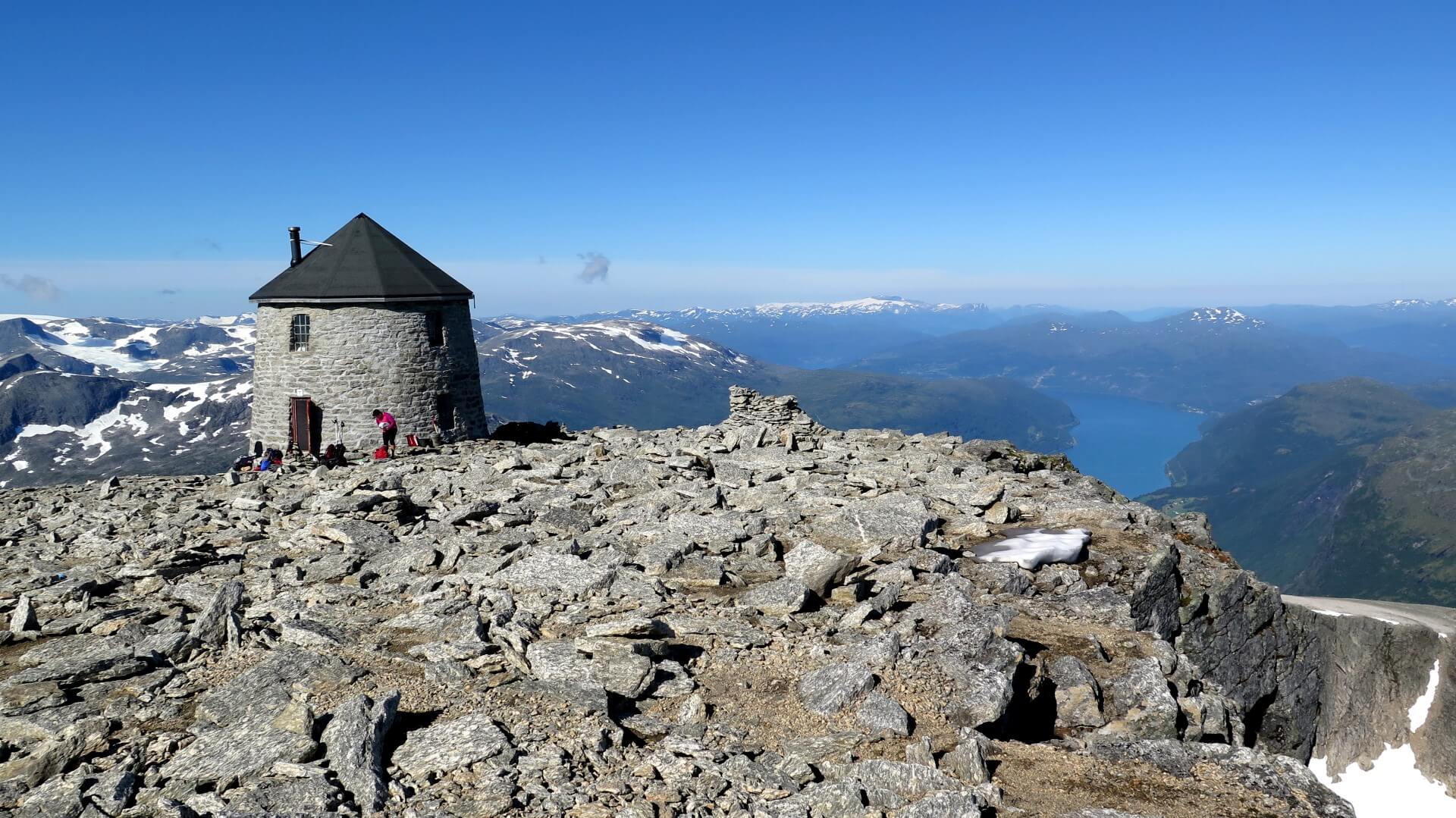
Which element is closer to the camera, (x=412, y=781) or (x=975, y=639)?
(x=412, y=781)

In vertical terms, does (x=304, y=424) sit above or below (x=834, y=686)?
above

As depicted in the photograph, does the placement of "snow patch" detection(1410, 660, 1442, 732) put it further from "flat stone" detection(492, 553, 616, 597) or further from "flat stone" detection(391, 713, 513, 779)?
"flat stone" detection(391, 713, 513, 779)

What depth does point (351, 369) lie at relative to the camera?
3516 cm

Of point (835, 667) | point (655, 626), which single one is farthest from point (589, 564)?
point (835, 667)

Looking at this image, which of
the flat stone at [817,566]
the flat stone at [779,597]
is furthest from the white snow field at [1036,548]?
the flat stone at [779,597]

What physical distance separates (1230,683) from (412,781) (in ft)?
65.7

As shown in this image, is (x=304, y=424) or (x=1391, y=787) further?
(x=1391, y=787)

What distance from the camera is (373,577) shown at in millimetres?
15961

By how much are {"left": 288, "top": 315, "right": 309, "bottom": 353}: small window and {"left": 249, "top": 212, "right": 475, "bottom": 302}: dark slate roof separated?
921 mm

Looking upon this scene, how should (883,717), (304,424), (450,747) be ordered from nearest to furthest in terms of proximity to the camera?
(450,747) → (883,717) → (304,424)

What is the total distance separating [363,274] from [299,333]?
3.72 metres

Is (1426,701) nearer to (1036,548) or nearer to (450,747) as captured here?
(1036,548)

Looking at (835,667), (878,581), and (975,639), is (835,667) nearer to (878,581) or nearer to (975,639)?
(975,639)

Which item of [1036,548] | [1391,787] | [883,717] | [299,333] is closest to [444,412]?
[299,333]
